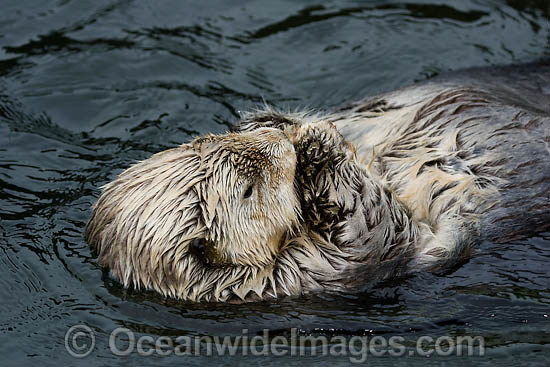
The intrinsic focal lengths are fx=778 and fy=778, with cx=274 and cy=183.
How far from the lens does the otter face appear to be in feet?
13.9

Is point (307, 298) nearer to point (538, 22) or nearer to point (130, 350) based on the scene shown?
point (130, 350)

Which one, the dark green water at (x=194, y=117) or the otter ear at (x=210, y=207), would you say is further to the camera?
the dark green water at (x=194, y=117)

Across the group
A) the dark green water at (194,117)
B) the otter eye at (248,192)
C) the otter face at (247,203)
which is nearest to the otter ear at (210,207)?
the otter face at (247,203)

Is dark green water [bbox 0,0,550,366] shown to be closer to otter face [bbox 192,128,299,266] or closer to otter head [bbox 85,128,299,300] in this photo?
otter head [bbox 85,128,299,300]

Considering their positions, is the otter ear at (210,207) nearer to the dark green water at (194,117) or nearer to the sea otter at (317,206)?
the sea otter at (317,206)

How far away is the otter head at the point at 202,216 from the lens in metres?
4.23

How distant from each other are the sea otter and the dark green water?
0.15 metres

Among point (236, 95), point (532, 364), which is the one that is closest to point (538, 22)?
point (236, 95)

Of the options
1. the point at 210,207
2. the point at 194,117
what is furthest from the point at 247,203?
the point at 194,117

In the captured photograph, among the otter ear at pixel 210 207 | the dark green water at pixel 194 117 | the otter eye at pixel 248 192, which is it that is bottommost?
the dark green water at pixel 194 117

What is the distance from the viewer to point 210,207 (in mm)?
4227

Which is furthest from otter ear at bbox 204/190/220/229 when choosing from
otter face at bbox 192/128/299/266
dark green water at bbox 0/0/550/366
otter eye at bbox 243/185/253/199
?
dark green water at bbox 0/0/550/366

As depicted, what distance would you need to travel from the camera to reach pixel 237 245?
14.0 ft

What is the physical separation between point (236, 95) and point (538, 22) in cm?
297
